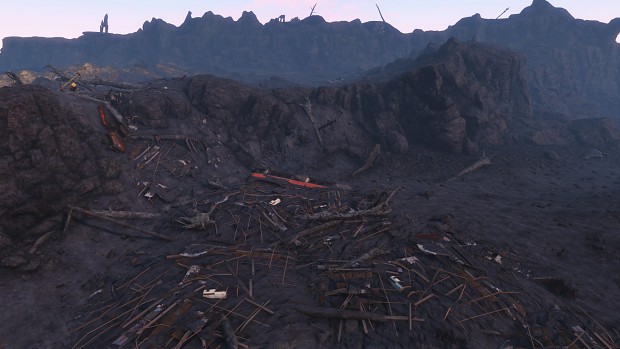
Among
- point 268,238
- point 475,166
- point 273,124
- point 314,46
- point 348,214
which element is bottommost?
point 475,166

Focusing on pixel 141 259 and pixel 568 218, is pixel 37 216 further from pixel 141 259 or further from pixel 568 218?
pixel 568 218

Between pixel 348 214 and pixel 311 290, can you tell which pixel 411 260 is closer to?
pixel 311 290

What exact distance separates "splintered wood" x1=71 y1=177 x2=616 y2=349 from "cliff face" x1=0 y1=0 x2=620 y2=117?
5349 centimetres

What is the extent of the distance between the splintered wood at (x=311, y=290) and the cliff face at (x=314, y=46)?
53491 mm

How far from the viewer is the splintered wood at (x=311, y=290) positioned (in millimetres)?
7395

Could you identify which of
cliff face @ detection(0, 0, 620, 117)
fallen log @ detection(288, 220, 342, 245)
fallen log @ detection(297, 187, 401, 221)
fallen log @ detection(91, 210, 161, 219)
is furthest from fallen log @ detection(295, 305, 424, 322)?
cliff face @ detection(0, 0, 620, 117)

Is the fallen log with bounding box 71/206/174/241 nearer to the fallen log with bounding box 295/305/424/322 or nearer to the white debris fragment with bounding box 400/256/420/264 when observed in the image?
the fallen log with bounding box 295/305/424/322

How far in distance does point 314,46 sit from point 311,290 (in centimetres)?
8295

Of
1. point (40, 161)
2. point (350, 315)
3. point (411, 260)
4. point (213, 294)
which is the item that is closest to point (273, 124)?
point (40, 161)

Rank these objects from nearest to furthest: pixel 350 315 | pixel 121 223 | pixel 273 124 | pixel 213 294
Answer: pixel 350 315, pixel 213 294, pixel 121 223, pixel 273 124

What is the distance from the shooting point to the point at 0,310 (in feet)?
30.1

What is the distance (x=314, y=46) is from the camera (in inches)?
3270

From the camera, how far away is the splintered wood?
24.3 ft

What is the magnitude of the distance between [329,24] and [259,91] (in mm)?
71441
